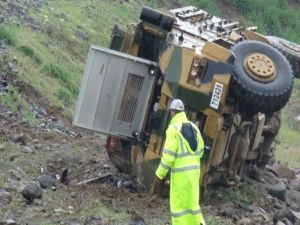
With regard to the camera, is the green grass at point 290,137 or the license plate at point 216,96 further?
the green grass at point 290,137

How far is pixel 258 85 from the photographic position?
1027 cm

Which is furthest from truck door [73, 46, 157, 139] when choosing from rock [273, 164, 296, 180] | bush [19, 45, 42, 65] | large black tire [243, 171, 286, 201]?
bush [19, 45, 42, 65]

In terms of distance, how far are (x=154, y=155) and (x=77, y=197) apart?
120cm

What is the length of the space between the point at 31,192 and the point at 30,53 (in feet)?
29.3

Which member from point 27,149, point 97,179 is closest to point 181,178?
point 97,179

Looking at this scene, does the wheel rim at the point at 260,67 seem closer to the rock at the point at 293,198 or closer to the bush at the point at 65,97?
the rock at the point at 293,198

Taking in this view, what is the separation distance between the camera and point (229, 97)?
1038 centimetres

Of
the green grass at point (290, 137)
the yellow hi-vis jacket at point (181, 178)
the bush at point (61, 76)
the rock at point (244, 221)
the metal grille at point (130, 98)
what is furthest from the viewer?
the green grass at point (290, 137)

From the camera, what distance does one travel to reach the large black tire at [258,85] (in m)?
10.2

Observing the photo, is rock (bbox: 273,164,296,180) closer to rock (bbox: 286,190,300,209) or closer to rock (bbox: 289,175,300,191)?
rock (bbox: 289,175,300,191)

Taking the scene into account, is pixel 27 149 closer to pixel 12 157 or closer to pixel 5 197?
pixel 12 157

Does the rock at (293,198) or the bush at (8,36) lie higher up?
the bush at (8,36)

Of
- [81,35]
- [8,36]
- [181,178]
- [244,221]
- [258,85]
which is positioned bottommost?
[244,221]

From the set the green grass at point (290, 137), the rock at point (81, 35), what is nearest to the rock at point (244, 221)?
the green grass at point (290, 137)
